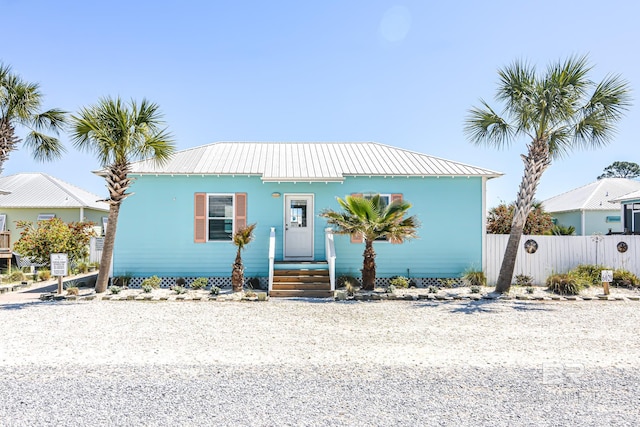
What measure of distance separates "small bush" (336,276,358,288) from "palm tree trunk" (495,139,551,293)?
4269mm

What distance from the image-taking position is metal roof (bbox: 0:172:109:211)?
20.5m

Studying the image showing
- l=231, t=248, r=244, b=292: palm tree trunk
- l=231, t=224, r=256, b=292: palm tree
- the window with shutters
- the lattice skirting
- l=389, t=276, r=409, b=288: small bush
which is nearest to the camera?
l=231, t=224, r=256, b=292: palm tree

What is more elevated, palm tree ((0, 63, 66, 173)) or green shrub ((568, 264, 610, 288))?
palm tree ((0, 63, 66, 173))

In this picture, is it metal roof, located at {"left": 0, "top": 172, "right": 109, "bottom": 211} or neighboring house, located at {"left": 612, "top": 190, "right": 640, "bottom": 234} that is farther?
metal roof, located at {"left": 0, "top": 172, "right": 109, "bottom": 211}

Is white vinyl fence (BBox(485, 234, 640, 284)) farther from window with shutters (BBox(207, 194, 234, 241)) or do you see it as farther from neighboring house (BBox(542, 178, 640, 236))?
neighboring house (BBox(542, 178, 640, 236))

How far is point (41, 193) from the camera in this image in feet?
71.2

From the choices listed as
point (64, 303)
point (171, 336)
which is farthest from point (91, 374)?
point (64, 303)

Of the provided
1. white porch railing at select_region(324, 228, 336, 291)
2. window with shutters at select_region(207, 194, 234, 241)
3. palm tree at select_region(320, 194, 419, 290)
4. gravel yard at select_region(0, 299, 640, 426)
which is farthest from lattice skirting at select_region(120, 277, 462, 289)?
gravel yard at select_region(0, 299, 640, 426)

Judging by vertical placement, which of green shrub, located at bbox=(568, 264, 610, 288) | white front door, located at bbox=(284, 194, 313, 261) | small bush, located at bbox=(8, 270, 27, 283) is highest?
white front door, located at bbox=(284, 194, 313, 261)

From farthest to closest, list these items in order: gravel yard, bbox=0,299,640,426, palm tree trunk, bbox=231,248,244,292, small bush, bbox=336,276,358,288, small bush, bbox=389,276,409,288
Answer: small bush, bbox=336,276,358,288 < small bush, bbox=389,276,409,288 < palm tree trunk, bbox=231,248,244,292 < gravel yard, bbox=0,299,640,426

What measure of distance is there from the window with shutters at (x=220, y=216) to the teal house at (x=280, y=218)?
0.11 feet

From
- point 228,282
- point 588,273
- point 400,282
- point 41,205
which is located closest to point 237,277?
point 228,282

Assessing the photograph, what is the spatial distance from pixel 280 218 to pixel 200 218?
8.57 feet

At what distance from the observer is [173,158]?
13.9 metres
